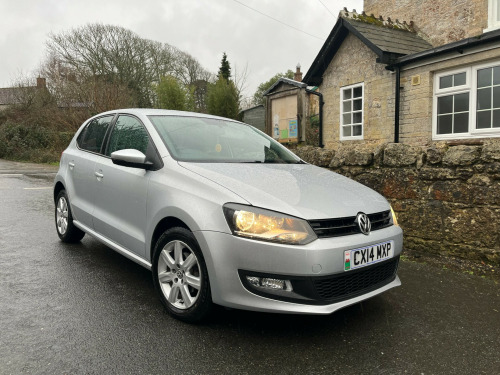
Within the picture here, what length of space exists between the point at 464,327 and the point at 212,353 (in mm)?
1861

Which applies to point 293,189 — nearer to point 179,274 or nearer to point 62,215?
point 179,274

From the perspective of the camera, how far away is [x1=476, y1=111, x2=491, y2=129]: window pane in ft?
27.0

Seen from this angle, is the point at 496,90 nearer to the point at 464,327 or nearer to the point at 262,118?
the point at 464,327

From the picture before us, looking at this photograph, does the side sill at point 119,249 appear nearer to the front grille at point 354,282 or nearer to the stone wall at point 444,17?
the front grille at point 354,282

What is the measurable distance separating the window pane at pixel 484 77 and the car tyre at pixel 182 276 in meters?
8.04

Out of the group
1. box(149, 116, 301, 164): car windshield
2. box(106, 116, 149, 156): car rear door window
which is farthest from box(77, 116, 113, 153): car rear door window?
box(149, 116, 301, 164): car windshield

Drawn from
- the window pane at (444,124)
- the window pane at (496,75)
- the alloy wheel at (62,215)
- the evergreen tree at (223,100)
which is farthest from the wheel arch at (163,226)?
the evergreen tree at (223,100)

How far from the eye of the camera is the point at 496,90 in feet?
26.3

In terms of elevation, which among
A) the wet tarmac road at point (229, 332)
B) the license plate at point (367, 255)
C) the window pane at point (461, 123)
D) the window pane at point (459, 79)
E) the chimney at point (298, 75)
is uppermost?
the chimney at point (298, 75)

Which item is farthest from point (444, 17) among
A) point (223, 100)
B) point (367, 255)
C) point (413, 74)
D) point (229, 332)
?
point (223, 100)

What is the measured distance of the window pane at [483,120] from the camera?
823 centimetres

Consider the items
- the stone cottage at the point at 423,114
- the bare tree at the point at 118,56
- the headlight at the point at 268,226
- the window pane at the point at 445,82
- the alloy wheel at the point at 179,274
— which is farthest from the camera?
the bare tree at the point at 118,56

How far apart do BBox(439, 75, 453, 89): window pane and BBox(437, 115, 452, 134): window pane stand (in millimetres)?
689

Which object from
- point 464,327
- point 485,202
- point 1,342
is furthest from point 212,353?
point 485,202
